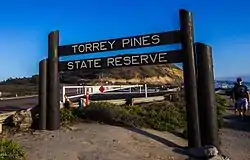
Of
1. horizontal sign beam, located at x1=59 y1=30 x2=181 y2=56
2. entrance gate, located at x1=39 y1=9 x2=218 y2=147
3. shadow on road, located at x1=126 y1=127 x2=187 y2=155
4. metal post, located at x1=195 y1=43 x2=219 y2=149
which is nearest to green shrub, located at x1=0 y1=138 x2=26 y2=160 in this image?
entrance gate, located at x1=39 y1=9 x2=218 y2=147

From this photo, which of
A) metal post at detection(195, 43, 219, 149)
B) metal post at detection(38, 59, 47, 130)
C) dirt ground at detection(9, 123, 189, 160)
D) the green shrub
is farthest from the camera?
metal post at detection(38, 59, 47, 130)

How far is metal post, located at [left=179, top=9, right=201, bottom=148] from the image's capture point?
30.8 ft

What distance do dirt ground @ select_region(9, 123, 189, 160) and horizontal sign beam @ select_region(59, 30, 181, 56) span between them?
2.12 metres

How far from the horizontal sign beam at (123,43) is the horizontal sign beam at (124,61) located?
0.80 feet

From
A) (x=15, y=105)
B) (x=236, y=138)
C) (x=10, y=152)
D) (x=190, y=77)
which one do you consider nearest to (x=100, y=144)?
(x=10, y=152)

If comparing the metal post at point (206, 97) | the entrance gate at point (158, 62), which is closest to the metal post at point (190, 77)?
the entrance gate at point (158, 62)

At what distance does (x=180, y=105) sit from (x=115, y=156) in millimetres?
7861

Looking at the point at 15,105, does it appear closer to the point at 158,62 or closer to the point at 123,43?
the point at 123,43

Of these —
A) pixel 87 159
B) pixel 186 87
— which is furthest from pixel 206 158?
pixel 87 159

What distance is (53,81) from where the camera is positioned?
11.0 metres

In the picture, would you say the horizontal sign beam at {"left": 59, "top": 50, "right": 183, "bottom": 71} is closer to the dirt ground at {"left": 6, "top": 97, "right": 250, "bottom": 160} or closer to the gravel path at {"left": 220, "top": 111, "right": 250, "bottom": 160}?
the dirt ground at {"left": 6, "top": 97, "right": 250, "bottom": 160}

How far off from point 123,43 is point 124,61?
480 mm

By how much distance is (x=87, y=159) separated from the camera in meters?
7.89

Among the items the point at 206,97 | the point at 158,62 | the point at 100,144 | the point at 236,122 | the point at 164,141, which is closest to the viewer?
the point at 100,144
